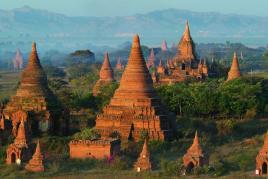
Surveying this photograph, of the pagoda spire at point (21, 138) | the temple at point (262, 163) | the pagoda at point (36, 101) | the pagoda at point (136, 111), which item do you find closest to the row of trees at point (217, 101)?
the pagoda at point (136, 111)

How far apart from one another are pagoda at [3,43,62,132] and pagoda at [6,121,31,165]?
19.0 ft

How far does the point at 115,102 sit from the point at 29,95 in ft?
15.6

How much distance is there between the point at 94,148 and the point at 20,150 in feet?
11.3

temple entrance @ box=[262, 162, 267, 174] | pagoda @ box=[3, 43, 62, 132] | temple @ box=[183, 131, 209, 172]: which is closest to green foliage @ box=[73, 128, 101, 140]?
pagoda @ box=[3, 43, 62, 132]

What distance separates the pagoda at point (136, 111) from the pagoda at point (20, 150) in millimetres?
5482

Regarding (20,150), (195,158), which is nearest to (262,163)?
(195,158)

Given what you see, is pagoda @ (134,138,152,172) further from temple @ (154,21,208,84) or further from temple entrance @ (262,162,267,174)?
temple @ (154,21,208,84)

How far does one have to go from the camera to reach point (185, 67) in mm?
66438

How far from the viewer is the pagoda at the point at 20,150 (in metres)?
34.0

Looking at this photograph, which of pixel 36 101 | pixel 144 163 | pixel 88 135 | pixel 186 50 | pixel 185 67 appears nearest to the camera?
pixel 144 163

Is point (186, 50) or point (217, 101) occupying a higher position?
point (186, 50)

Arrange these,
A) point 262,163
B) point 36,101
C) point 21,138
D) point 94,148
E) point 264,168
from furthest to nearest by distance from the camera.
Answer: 1. point 36,101
2. point 94,148
3. point 21,138
4. point 264,168
5. point 262,163

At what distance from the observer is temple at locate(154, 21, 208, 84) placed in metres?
65.1

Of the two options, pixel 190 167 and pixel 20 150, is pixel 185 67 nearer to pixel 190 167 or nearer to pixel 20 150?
pixel 20 150
